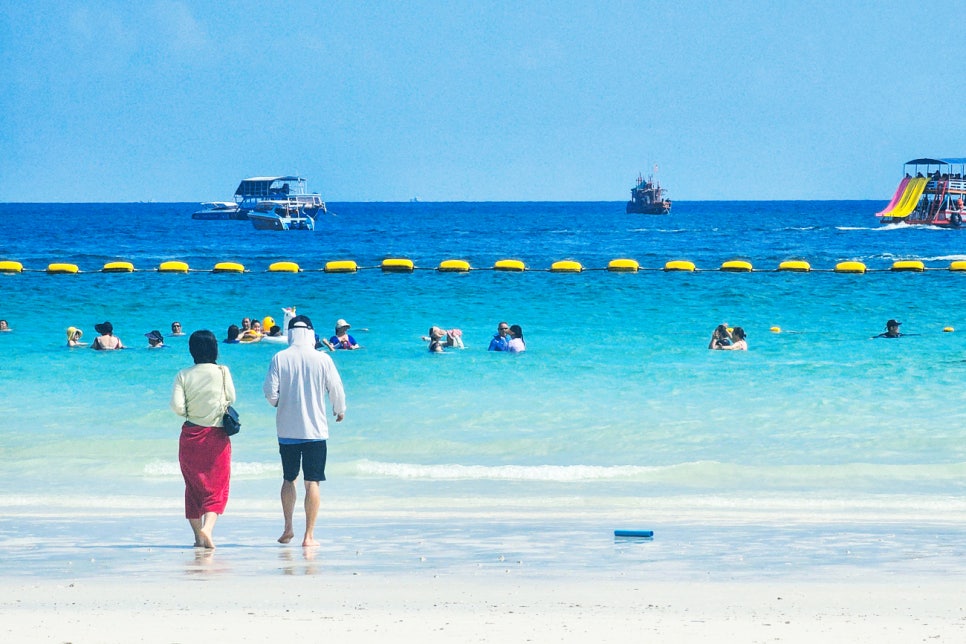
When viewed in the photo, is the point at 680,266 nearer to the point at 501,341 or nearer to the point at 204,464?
the point at 501,341

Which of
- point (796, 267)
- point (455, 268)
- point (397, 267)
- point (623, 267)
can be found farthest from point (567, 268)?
point (796, 267)

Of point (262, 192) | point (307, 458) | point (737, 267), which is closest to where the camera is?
point (307, 458)

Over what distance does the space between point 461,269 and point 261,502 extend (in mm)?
37925

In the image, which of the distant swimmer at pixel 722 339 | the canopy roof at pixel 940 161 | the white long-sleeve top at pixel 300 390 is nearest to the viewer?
the white long-sleeve top at pixel 300 390

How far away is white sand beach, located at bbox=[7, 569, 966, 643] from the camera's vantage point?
20.4ft

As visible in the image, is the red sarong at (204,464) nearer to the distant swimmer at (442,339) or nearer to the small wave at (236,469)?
the small wave at (236,469)

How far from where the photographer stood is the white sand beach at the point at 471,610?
620 cm

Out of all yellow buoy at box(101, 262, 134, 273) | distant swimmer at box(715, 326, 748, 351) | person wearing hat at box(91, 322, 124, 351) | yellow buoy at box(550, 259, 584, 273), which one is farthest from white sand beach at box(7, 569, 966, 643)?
yellow buoy at box(101, 262, 134, 273)

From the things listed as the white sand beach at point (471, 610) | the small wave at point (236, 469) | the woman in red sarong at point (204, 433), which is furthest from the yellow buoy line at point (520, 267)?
the white sand beach at point (471, 610)

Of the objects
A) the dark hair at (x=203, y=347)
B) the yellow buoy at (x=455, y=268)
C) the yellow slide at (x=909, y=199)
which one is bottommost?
the yellow buoy at (x=455, y=268)

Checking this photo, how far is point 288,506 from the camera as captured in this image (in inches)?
339

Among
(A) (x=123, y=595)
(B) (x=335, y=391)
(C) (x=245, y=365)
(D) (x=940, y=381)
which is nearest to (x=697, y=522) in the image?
(B) (x=335, y=391)

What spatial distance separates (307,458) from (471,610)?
2121 mm

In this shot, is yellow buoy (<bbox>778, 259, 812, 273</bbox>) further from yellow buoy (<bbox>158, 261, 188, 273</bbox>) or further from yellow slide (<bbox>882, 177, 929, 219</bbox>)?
yellow slide (<bbox>882, 177, 929, 219</bbox>)
